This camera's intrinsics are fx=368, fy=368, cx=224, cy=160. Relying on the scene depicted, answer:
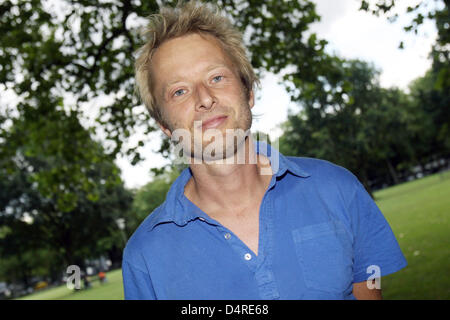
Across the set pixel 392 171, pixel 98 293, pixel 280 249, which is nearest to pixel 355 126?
pixel 392 171

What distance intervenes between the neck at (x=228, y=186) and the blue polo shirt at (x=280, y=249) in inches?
7.5

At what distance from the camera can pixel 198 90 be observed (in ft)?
8.49

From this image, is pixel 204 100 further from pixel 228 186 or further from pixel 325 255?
pixel 325 255

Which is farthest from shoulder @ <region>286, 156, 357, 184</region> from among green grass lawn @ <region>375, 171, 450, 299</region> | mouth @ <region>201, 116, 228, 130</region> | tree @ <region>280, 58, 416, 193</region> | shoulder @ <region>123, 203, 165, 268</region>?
tree @ <region>280, 58, 416, 193</region>

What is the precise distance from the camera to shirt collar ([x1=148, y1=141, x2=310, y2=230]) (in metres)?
2.40

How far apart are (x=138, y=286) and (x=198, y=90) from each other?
1357 mm

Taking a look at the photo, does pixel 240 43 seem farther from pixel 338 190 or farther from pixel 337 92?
pixel 337 92

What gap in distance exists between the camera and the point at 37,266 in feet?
203

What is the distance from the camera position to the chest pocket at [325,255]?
215 cm

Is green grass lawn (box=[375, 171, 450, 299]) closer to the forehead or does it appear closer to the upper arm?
the upper arm

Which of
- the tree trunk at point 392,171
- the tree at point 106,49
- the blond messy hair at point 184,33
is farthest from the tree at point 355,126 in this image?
the blond messy hair at point 184,33

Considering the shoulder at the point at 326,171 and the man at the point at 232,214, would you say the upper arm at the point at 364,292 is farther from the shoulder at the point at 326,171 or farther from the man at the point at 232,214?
the shoulder at the point at 326,171

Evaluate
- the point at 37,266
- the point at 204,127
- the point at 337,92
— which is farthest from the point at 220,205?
the point at 37,266
